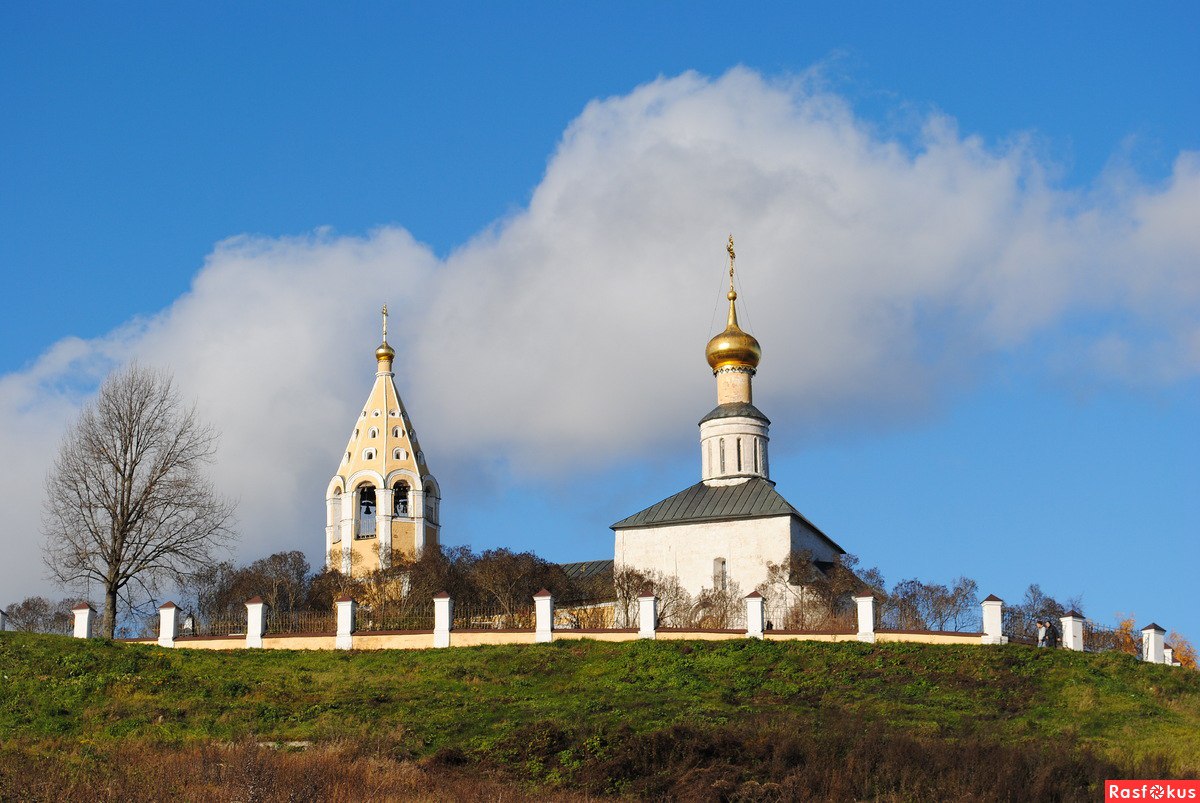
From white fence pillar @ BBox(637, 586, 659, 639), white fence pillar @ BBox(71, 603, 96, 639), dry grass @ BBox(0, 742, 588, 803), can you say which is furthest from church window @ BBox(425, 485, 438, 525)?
dry grass @ BBox(0, 742, 588, 803)

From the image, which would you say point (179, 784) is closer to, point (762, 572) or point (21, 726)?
point (21, 726)

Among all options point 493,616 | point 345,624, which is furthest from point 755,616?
point 345,624

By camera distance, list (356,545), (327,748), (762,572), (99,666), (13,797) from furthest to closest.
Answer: (356,545), (762,572), (99,666), (327,748), (13,797)

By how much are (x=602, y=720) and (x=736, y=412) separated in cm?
2034

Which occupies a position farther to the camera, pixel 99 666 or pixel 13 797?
pixel 99 666

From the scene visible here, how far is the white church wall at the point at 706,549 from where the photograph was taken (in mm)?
32594

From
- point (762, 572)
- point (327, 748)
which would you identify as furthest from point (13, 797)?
point (762, 572)

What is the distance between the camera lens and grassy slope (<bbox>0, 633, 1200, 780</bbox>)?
53.5 feet

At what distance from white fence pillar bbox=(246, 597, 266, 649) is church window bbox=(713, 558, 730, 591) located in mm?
12250

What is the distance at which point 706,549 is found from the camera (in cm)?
3344

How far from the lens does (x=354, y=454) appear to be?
128 feet

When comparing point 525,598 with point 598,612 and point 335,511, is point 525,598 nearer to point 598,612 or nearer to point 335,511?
point 598,612

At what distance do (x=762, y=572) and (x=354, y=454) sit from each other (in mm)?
12499

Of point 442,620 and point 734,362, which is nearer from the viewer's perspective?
point 442,620
